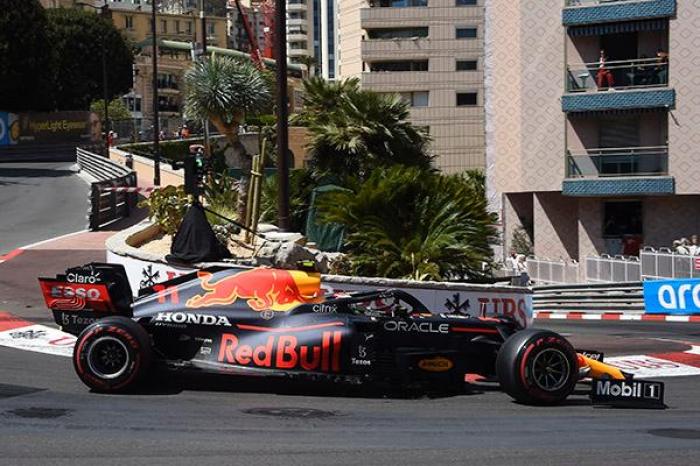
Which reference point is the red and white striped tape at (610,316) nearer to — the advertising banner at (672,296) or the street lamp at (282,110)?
the advertising banner at (672,296)

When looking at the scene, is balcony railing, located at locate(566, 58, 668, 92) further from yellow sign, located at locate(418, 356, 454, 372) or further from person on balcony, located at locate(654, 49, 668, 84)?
yellow sign, located at locate(418, 356, 454, 372)

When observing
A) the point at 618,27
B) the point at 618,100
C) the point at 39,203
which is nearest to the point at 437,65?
the point at 618,27

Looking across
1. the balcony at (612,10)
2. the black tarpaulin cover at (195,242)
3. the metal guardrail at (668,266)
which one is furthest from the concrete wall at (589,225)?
the black tarpaulin cover at (195,242)

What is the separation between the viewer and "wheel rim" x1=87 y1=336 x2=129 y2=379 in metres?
10.6

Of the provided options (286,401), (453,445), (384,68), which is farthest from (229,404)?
(384,68)

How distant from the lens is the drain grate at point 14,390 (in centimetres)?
1038

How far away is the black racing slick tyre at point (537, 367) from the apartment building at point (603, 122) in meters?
25.5

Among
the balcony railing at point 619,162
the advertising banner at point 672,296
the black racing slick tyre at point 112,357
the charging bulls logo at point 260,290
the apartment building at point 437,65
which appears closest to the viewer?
the black racing slick tyre at point 112,357

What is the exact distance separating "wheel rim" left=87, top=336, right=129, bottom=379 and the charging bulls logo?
2.96 feet

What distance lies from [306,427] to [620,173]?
28.3 meters

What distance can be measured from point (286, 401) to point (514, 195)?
3057 centimetres

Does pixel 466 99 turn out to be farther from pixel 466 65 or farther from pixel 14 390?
pixel 14 390

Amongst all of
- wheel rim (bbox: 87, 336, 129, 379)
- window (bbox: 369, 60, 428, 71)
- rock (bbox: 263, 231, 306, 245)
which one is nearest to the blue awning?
rock (bbox: 263, 231, 306, 245)

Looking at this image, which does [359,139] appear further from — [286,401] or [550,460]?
[550,460]
